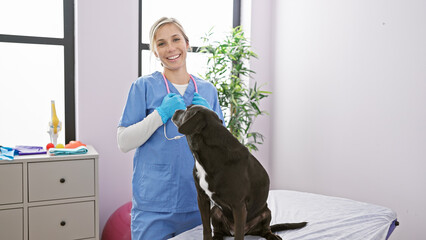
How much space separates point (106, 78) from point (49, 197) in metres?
1.00

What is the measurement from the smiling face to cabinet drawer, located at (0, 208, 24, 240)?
1.50 meters

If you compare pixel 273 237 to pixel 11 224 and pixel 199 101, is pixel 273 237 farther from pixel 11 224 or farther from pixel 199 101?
pixel 11 224

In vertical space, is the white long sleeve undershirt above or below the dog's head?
below

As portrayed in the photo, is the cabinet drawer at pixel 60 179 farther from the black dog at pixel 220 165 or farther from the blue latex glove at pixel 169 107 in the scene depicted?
the black dog at pixel 220 165

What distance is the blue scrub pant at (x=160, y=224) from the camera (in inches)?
57.7

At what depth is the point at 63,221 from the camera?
241 centimetres

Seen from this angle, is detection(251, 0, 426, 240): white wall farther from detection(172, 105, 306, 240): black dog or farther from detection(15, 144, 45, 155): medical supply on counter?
detection(15, 144, 45, 155): medical supply on counter

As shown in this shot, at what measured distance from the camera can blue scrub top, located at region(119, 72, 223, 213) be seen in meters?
1.48

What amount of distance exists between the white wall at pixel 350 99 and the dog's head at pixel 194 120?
1536 millimetres

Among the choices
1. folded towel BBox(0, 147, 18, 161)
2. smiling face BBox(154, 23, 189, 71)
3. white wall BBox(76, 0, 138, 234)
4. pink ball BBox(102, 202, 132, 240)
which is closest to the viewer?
smiling face BBox(154, 23, 189, 71)

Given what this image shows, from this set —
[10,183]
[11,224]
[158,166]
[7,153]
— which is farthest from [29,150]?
[158,166]

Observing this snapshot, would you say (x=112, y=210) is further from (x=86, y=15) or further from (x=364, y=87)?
(x=364, y=87)

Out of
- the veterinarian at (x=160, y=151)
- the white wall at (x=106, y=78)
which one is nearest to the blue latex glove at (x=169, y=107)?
the veterinarian at (x=160, y=151)

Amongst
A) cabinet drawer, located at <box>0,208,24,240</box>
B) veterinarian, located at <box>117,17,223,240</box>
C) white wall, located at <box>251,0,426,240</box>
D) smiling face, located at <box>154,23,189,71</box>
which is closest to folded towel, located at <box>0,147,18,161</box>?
cabinet drawer, located at <box>0,208,24,240</box>
